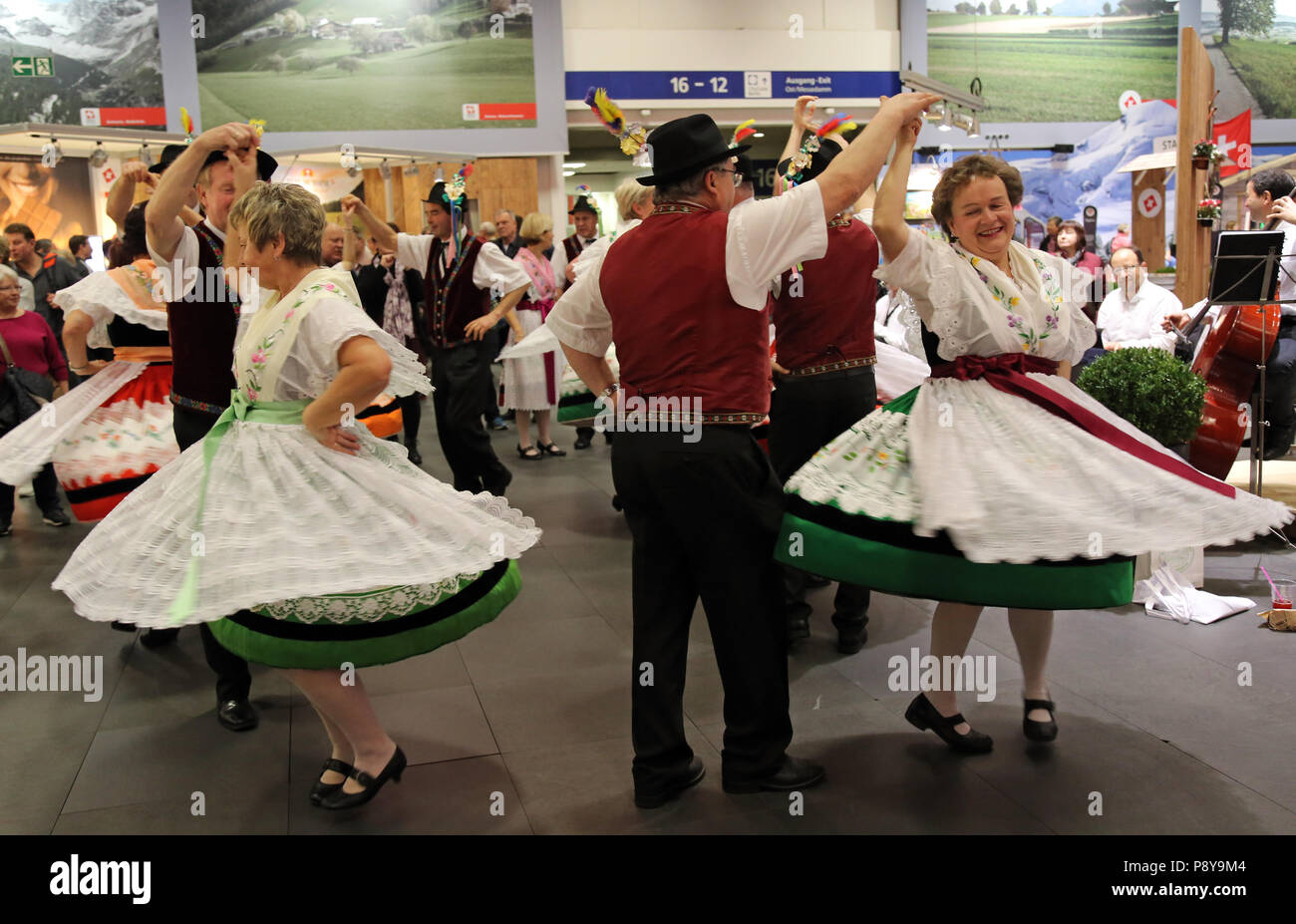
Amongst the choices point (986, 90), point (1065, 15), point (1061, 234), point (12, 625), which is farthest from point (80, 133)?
point (1065, 15)

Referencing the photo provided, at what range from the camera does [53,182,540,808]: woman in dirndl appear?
2.35m

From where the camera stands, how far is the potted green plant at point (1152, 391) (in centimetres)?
420

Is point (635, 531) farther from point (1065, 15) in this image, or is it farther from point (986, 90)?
point (1065, 15)

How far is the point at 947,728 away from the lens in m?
2.87

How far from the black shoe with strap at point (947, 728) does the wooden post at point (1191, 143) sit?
13.8 ft

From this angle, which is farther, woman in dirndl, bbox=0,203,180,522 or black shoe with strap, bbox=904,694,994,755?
woman in dirndl, bbox=0,203,180,522

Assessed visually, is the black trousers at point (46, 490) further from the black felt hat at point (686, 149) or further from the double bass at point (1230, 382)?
the double bass at point (1230, 382)

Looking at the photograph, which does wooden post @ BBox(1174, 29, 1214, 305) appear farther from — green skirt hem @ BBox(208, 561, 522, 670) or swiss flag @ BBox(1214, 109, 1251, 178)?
green skirt hem @ BBox(208, 561, 522, 670)

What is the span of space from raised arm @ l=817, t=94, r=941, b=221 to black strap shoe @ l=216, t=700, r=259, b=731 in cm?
220

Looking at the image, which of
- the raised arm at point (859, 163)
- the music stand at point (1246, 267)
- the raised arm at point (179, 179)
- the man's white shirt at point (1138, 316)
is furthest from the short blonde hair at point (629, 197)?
the man's white shirt at point (1138, 316)

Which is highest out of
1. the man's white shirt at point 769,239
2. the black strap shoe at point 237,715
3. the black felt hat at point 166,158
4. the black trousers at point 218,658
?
the black felt hat at point 166,158

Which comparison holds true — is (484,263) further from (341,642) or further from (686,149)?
(341,642)

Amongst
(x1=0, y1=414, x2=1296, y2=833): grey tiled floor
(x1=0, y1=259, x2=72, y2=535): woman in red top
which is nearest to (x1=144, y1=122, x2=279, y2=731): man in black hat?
(x1=0, y1=414, x2=1296, y2=833): grey tiled floor

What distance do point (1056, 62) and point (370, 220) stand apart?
14.7m
